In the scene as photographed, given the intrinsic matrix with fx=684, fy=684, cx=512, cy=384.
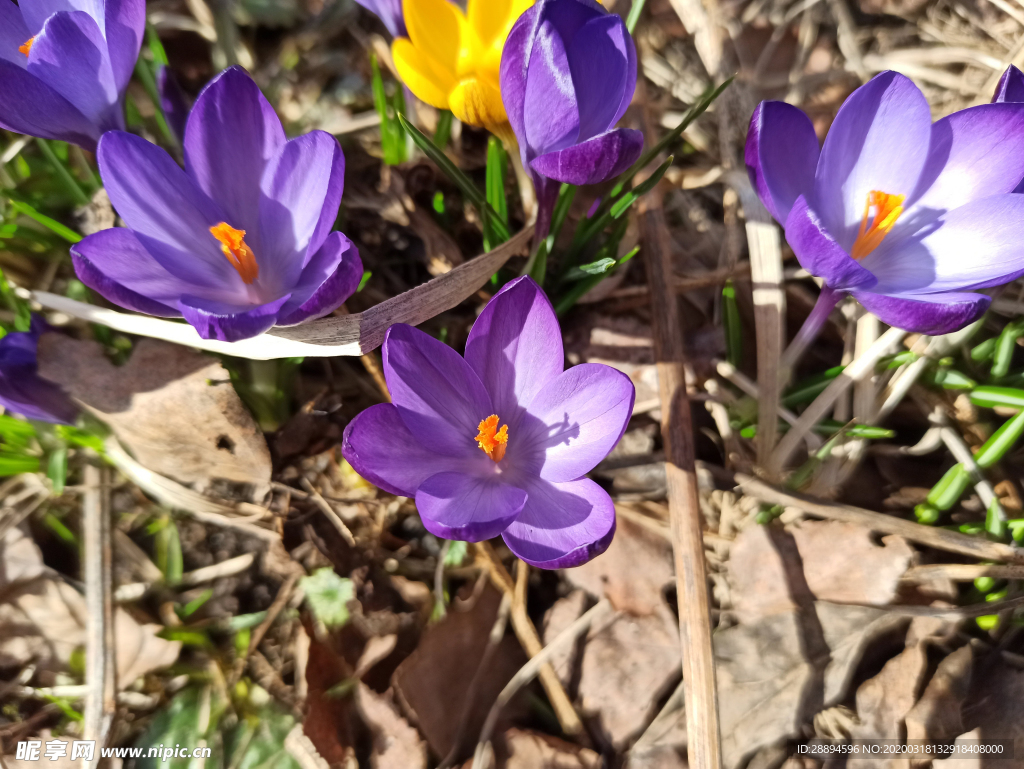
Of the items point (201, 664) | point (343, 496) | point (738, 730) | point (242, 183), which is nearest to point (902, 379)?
point (738, 730)

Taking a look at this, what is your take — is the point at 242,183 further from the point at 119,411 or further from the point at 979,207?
the point at 979,207

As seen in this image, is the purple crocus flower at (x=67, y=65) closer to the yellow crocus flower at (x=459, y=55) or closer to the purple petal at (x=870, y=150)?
the yellow crocus flower at (x=459, y=55)

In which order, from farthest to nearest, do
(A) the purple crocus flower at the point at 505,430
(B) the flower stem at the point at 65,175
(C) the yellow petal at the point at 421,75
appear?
1. (B) the flower stem at the point at 65,175
2. (C) the yellow petal at the point at 421,75
3. (A) the purple crocus flower at the point at 505,430

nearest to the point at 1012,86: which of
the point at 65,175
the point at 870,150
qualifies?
the point at 870,150

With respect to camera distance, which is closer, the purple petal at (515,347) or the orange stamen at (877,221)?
the purple petal at (515,347)

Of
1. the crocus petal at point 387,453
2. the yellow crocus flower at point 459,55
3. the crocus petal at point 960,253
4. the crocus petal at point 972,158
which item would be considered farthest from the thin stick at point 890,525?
the yellow crocus flower at point 459,55

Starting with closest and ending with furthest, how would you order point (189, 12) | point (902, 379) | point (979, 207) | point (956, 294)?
point (956, 294)
point (979, 207)
point (902, 379)
point (189, 12)

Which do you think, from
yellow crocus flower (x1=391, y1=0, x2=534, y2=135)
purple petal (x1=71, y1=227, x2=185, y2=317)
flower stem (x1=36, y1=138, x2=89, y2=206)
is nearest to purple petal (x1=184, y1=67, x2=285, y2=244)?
purple petal (x1=71, y1=227, x2=185, y2=317)
